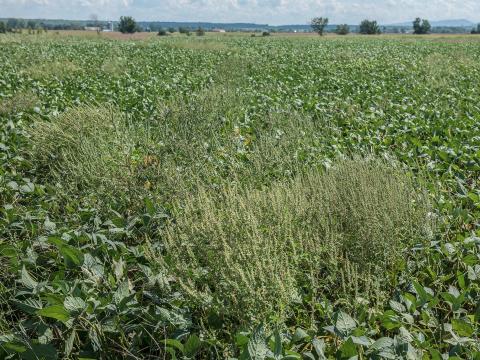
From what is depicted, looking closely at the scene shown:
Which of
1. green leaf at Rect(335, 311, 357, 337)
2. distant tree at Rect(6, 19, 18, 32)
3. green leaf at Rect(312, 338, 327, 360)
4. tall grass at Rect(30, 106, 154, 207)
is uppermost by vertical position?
distant tree at Rect(6, 19, 18, 32)

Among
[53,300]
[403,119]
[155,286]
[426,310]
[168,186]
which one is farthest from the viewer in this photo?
[403,119]

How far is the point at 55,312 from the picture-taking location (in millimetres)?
2500

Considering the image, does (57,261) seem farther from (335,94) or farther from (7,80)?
(7,80)

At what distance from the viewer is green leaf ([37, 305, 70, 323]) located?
8.07 feet

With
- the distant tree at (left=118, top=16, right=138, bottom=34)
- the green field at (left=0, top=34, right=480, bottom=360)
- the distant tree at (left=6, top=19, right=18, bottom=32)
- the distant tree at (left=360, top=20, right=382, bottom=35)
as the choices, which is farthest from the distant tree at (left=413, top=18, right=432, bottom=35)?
the green field at (left=0, top=34, right=480, bottom=360)

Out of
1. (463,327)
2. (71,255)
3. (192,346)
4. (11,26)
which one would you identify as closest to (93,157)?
(71,255)

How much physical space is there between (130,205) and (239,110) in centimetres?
451

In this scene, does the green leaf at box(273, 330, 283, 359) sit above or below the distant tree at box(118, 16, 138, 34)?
below

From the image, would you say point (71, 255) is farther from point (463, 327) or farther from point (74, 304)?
point (463, 327)

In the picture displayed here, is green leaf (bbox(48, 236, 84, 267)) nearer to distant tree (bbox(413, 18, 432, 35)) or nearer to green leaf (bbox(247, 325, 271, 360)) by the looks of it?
green leaf (bbox(247, 325, 271, 360))

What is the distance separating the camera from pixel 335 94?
445 inches

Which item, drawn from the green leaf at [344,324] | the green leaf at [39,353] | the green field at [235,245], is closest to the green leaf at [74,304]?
the green field at [235,245]

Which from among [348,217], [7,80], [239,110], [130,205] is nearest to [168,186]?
[130,205]

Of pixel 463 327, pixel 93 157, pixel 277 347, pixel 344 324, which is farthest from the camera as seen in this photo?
pixel 93 157
